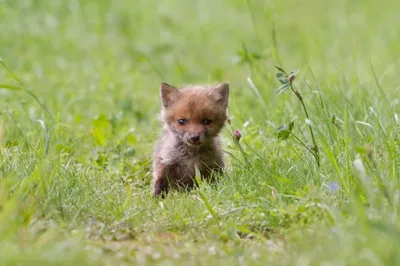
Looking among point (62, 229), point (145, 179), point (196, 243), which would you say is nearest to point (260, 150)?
point (145, 179)

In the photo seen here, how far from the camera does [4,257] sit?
3.96 meters

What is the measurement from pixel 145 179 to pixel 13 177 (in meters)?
1.93

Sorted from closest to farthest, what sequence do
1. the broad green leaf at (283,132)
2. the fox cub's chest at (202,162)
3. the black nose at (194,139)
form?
the broad green leaf at (283,132), the black nose at (194,139), the fox cub's chest at (202,162)

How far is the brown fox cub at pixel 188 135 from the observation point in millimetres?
6523

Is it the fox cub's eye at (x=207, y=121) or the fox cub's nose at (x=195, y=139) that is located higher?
the fox cub's eye at (x=207, y=121)

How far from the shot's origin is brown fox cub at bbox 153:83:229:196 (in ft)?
21.4

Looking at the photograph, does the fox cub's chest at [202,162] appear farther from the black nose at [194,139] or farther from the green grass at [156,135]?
the black nose at [194,139]

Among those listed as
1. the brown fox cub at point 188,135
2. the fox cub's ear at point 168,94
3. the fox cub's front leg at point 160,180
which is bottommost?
the fox cub's front leg at point 160,180

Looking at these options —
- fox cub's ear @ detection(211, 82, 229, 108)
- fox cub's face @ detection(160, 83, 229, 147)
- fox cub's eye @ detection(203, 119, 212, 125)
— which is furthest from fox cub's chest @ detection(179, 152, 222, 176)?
fox cub's ear @ detection(211, 82, 229, 108)

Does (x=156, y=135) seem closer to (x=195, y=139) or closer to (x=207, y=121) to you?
(x=207, y=121)

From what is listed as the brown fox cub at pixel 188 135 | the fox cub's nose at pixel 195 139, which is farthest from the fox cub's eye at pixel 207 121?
the fox cub's nose at pixel 195 139

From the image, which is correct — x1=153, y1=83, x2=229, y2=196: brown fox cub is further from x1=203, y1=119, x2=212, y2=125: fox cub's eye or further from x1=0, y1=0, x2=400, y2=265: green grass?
x1=0, y1=0, x2=400, y2=265: green grass

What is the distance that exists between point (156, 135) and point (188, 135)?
1637 mm

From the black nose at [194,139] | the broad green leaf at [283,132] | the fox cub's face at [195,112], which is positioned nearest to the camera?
the broad green leaf at [283,132]
